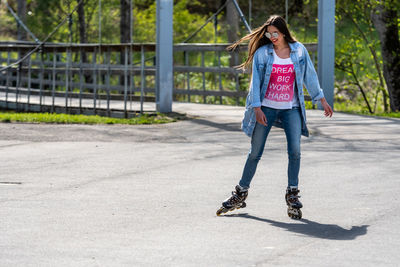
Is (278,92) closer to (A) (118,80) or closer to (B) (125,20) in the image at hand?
(A) (118,80)

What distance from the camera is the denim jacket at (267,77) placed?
275 inches

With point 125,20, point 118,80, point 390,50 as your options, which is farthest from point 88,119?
point 125,20

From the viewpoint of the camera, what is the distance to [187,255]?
18.5 feet

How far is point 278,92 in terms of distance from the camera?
279 inches

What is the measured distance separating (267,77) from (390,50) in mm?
13867

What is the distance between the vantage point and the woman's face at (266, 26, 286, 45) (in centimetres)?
705

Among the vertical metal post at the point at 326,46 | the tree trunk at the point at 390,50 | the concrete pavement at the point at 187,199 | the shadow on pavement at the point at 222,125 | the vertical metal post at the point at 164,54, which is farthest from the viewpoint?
the tree trunk at the point at 390,50

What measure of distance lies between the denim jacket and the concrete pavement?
31.2 inches

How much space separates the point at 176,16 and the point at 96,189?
65.9ft

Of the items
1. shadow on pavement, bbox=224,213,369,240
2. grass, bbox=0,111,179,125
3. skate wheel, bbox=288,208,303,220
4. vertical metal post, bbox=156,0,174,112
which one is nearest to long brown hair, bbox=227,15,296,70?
skate wheel, bbox=288,208,303,220

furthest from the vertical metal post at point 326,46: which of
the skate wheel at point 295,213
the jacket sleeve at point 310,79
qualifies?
the skate wheel at point 295,213

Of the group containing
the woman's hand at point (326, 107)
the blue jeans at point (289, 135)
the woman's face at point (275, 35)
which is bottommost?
the blue jeans at point (289, 135)

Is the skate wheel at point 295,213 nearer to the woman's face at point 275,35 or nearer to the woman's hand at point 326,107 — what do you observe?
the woman's hand at point 326,107

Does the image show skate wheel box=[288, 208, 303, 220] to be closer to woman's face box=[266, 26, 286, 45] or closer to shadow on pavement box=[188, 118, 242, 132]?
woman's face box=[266, 26, 286, 45]
